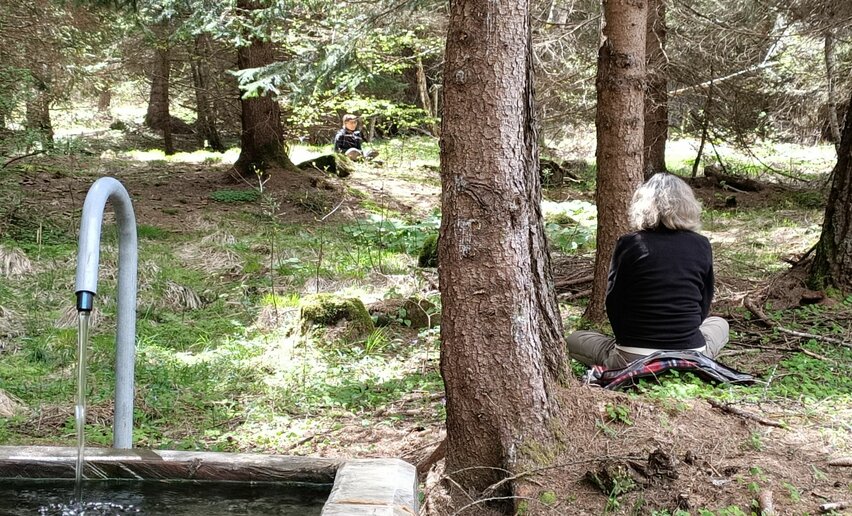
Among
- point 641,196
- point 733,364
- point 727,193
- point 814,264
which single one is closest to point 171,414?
point 641,196

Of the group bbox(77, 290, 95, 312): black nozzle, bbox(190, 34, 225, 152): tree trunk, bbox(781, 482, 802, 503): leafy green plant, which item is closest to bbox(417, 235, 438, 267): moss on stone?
bbox(781, 482, 802, 503): leafy green plant

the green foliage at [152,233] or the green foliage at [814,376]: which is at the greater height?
the green foliage at [152,233]

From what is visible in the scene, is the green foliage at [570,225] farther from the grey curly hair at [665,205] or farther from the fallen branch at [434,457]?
the fallen branch at [434,457]

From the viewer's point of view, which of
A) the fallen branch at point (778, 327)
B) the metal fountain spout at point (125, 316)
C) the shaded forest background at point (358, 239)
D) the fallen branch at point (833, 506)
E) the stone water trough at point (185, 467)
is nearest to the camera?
the stone water trough at point (185, 467)

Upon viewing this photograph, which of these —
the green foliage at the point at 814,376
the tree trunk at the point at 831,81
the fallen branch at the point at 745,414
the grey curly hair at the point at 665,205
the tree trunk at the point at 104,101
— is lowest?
the green foliage at the point at 814,376

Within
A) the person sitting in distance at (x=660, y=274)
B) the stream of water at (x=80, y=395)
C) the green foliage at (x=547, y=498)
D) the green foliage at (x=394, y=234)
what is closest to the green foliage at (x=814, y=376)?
the person sitting in distance at (x=660, y=274)

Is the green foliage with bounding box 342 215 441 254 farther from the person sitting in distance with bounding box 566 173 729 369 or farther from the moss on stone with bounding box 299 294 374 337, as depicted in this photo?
the person sitting in distance with bounding box 566 173 729 369

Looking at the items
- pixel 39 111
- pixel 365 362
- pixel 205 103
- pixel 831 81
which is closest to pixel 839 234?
pixel 365 362

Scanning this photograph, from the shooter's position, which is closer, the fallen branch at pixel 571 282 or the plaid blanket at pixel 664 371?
the plaid blanket at pixel 664 371

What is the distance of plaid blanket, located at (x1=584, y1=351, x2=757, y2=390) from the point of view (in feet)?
13.2

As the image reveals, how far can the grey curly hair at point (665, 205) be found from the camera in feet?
13.5

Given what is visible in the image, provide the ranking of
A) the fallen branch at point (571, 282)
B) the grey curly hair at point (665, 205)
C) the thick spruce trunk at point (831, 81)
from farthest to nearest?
the thick spruce trunk at point (831, 81) → the fallen branch at point (571, 282) → the grey curly hair at point (665, 205)

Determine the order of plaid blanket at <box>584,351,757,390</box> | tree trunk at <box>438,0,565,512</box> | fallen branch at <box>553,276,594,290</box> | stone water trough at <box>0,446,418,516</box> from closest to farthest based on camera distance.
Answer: stone water trough at <box>0,446,418,516</box> → tree trunk at <box>438,0,565,512</box> → plaid blanket at <box>584,351,757,390</box> → fallen branch at <box>553,276,594,290</box>

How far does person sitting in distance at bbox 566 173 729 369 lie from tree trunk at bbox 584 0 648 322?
2.21ft
